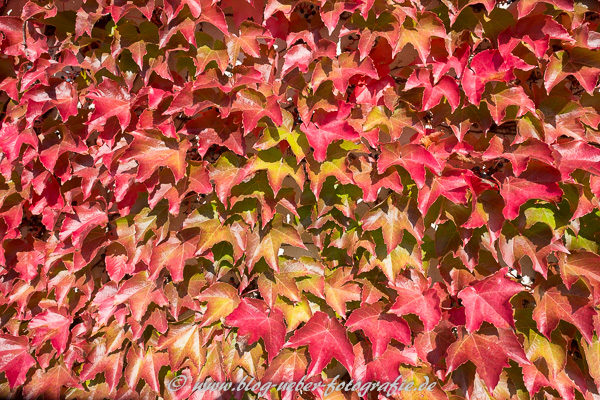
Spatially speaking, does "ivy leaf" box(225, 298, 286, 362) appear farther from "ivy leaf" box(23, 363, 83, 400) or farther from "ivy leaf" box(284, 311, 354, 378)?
"ivy leaf" box(23, 363, 83, 400)

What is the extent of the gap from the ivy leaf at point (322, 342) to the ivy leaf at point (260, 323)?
2.3 inches

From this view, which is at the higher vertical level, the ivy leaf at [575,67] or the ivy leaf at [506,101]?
the ivy leaf at [575,67]

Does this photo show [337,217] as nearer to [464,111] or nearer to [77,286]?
[464,111]

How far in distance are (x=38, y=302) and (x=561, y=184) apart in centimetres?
238

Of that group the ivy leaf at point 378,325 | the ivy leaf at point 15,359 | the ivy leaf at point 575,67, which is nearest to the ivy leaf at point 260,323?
the ivy leaf at point 378,325

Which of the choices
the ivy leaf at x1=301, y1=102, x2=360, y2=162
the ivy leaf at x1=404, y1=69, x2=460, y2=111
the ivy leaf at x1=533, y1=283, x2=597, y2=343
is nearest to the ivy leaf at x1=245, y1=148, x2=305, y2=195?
the ivy leaf at x1=301, y1=102, x2=360, y2=162

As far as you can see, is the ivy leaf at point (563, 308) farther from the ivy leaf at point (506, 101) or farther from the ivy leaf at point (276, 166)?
the ivy leaf at point (276, 166)

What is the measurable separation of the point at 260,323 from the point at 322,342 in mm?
257

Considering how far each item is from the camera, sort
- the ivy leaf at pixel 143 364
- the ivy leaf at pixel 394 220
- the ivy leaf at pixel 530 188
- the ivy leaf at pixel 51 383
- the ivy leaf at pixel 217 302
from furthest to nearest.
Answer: the ivy leaf at pixel 51 383
the ivy leaf at pixel 143 364
the ivy leaf at pixel 217 302
the ivy leaf at pixel 394 220
the ivy leaf at pixel 530 188

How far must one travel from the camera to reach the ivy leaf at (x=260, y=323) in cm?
154

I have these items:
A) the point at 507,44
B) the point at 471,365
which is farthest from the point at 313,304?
the point at 507,44

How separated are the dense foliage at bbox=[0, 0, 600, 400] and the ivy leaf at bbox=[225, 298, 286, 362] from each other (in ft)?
0.04

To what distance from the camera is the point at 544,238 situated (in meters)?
1.49

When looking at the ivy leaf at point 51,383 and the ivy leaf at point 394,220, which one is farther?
the ivy leaf at point 51,383
